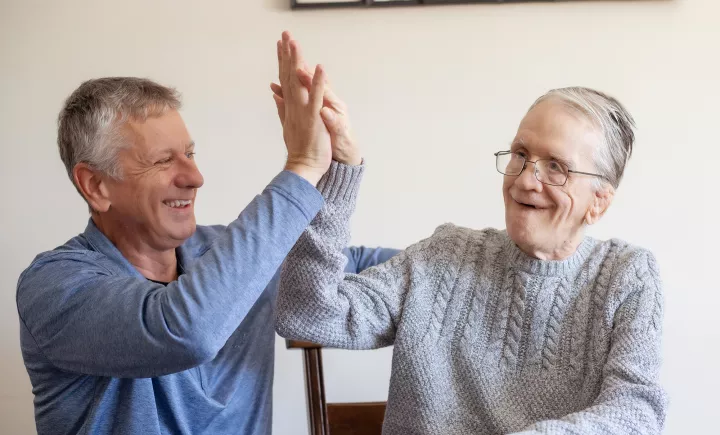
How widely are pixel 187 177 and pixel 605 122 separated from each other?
0.77m

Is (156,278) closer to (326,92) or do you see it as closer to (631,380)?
(326,92)

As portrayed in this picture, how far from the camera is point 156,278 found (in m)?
1.46

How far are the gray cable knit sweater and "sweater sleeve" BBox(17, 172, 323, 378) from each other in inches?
4.2

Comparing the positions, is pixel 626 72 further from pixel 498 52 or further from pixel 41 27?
pixel 41 27

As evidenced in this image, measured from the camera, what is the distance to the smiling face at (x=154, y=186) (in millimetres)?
1384

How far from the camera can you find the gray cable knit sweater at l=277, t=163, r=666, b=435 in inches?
46.8

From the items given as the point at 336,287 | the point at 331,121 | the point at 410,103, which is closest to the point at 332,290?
the point at 336,287

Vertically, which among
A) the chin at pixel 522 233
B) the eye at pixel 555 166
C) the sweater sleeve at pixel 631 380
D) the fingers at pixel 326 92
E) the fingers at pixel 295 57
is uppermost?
the fingers at pixel 295 57

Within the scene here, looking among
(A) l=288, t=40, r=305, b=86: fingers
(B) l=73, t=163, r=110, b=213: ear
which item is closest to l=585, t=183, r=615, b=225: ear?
(A) l=288, t=40, r=305, b=86: fingers

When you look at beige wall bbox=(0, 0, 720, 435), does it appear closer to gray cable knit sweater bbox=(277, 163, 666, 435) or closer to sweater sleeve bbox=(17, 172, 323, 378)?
gray cable knit sweater bbox=(277, 163, 666, 435)

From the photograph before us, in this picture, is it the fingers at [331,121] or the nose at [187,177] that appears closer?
the fingers at [331,121]

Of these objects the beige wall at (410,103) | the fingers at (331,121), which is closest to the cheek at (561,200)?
the fingers at (331,121)

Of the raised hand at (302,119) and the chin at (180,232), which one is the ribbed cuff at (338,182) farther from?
the chin at (180,232)

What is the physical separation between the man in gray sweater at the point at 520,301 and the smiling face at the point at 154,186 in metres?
0.29
